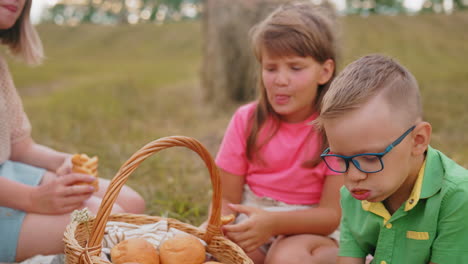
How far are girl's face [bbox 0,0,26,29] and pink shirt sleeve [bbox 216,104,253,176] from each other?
1.14 metres

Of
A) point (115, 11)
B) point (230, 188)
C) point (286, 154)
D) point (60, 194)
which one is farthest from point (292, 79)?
point (115, 11)

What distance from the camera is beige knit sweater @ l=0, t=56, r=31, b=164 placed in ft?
6.82

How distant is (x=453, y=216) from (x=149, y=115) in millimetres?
5382

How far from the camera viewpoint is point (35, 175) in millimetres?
2236

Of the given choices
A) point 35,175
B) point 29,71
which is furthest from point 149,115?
point 29,71

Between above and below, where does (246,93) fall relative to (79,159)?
below

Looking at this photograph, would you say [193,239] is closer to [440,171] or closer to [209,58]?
[440,171]

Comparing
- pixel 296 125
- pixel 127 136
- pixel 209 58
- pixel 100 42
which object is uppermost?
pixel 296 125

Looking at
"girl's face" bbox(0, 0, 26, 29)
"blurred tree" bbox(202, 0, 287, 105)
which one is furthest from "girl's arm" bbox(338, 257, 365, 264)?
"blurred tree" bbox(202, 0, 287, 105)

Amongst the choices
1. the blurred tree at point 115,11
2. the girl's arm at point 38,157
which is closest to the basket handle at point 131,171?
the girl's arm at point 38,157

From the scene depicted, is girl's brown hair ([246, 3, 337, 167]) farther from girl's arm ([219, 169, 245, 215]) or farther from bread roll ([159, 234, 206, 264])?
bread roll ([159, 234, 206, 264])

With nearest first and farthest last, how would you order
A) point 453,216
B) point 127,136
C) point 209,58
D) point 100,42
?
point 453,216 → point 127,136 → point 209,58 → point 100,42

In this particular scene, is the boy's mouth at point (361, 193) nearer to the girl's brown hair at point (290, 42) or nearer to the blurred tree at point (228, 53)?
the girl's brown hair at point (290, 42)

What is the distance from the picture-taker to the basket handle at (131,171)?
142 cm
